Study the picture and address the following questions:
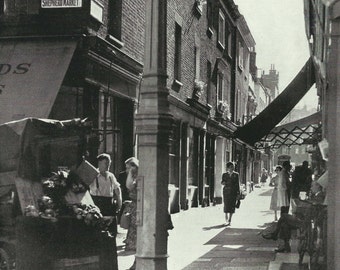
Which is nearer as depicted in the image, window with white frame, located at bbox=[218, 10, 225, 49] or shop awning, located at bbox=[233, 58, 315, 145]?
shop awning, located at bbox=[233, 58, 315, 145]

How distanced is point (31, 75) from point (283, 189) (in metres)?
8.55

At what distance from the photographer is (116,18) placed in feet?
47.0

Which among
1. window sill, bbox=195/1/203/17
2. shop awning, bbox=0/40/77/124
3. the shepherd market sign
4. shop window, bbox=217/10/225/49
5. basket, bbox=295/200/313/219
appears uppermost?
shop window, bbox=217/10/225/49

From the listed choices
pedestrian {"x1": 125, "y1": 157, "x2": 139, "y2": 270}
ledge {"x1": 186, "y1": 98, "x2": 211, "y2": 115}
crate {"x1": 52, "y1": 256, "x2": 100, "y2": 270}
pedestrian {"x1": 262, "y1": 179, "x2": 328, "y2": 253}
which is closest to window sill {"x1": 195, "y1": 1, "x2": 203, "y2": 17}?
ledge {"x1": 186, "y1": 98, "x2": 211, "y2": 115}

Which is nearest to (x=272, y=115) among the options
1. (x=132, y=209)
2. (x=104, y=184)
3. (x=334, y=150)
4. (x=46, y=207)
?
(x=132, y=209)

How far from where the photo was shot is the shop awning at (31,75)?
A: 10570 millimetres

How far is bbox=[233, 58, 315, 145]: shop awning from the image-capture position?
1160 cm

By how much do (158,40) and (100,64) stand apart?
7663 mm

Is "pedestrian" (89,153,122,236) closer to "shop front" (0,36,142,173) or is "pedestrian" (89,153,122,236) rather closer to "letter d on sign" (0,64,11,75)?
"shop front" (0,36,142,173)

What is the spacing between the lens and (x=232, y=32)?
1335 inches

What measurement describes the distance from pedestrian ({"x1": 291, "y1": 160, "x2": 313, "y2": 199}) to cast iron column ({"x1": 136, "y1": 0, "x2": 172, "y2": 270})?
1134 cm

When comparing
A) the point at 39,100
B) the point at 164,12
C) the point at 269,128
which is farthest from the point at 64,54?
the point at 164,12

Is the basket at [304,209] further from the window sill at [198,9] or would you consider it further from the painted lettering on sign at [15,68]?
the window sill at [198,9]

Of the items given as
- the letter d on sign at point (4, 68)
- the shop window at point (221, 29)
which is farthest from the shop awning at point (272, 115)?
the shop window at point (221, 29)
